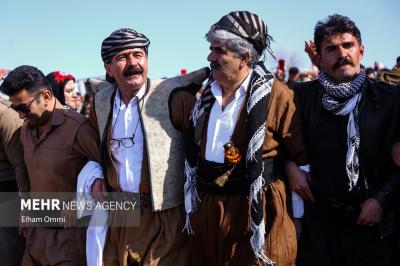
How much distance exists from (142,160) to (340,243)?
1.39 meters

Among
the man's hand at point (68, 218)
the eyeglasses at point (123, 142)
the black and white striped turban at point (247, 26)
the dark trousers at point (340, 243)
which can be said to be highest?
the black and white striped turban at point (247, 26)

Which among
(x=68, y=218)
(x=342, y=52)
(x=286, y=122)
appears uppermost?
(x=342, y=52)

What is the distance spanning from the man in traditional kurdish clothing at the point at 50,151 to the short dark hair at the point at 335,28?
5.76ft

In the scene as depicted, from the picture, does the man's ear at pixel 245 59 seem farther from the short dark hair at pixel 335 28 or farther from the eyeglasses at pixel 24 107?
the eyeglasses at pixel 24 107

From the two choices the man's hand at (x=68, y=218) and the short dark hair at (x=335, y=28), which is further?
the man's hand at (x=68, y=218)

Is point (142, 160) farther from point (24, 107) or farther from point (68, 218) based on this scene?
point (24, 107)

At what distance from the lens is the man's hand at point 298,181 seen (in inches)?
116

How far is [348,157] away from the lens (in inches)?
111

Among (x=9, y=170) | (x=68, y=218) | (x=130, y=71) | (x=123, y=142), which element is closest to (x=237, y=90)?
(x=130, y=71)

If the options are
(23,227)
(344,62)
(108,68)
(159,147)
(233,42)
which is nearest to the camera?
(344,62)

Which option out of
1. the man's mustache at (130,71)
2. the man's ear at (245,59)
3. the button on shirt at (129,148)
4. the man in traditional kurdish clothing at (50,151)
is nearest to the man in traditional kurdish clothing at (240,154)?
the man's ear at (245,59)

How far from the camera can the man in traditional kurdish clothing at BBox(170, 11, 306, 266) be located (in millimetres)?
2867

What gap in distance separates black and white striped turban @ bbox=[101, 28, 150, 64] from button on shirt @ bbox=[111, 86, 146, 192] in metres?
0.31

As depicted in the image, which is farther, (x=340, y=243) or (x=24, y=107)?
(x=24, y=107)
